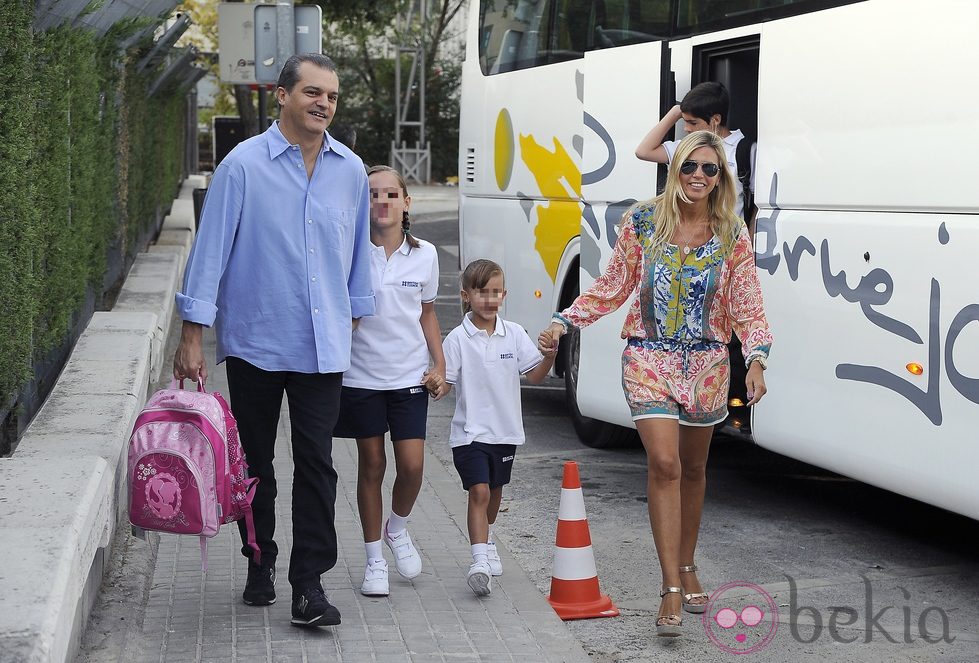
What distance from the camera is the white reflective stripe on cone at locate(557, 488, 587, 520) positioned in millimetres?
5441

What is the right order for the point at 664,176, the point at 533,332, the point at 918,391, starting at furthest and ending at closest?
1. the point at 533,332
2. the point at 664,176
3. the point at 918,391

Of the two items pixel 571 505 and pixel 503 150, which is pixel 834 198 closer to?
pixel 571 505

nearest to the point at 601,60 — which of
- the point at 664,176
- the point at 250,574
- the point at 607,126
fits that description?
the point at 607,126

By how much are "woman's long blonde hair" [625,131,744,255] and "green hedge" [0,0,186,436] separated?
8.31 ft

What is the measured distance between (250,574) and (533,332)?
4816mm

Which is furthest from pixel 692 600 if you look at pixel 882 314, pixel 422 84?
pixel 422 84

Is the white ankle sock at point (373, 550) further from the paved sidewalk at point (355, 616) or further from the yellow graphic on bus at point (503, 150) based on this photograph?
the yellow graphic on bus at point (503, 150)

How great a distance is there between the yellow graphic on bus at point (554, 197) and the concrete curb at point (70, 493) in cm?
262

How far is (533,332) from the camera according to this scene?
32.3 ft

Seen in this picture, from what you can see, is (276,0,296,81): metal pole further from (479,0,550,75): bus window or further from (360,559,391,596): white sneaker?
(360,559,391,596): white sneaker

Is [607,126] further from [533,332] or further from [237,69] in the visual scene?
[237,69]

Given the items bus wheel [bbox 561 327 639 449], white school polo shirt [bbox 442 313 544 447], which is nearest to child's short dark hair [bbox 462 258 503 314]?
white school polo shirt [bbox 442 313 544 447]

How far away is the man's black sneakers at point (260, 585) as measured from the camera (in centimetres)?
525

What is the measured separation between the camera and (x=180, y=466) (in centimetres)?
470
